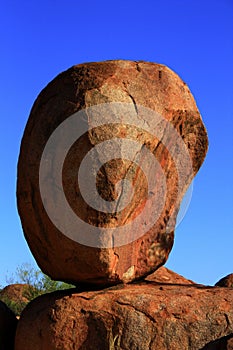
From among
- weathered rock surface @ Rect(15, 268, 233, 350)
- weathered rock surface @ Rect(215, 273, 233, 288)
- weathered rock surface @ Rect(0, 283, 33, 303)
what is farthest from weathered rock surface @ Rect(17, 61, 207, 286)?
weathered rock surface @ Rect(0, 283, 33, 303)

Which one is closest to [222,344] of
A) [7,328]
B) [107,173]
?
[107,173]

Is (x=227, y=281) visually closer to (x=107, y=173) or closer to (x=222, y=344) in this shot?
(x=107, y=173)

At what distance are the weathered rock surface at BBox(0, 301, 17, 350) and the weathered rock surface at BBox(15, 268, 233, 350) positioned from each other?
876mm

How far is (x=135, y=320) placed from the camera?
8.00 metres

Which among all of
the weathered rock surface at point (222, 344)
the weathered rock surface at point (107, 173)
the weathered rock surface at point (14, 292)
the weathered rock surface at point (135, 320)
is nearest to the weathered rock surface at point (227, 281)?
the weathered rock surface at point (14, 292)

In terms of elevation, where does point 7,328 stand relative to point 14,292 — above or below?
below

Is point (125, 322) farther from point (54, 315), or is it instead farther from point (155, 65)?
point (155, 65)

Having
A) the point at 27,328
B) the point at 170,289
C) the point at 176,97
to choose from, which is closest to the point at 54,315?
the point at 27,328

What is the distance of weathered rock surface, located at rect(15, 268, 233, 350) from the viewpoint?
26.2 ft

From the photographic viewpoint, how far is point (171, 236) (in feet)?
30.2

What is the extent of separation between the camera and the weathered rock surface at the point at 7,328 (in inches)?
364

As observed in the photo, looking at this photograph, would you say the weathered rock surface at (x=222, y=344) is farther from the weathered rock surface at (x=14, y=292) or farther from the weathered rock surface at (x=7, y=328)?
the weathered rock surface at (x=14, y=292)

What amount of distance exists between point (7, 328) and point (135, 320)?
213 cm

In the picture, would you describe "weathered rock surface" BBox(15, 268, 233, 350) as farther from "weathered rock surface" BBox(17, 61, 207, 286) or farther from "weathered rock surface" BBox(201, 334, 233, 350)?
"weathered rock surface" BBox(17, 61, 207, 286)
